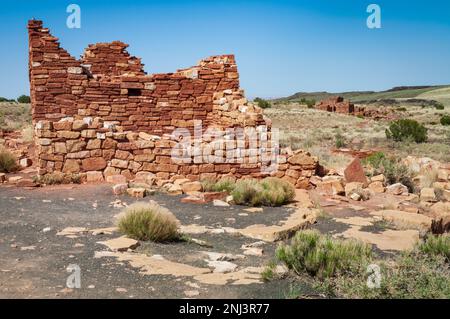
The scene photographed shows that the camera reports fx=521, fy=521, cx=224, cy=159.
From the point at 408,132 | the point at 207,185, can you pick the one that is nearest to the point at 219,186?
the point at 207,185

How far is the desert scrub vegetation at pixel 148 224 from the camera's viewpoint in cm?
672

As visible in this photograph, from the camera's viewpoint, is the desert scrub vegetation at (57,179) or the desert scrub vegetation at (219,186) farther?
the desert scrub vegetation at (57,179)

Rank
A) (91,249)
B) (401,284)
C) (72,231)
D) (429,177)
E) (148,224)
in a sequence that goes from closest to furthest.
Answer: (401,284), (91,249), (148,224), (72,231), (429,177)

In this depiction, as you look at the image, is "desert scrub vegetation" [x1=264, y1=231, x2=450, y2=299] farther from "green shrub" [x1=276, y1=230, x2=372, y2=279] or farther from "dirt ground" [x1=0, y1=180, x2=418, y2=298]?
"dirt ground" [x1=0, y1=180, x2=418, y2=298]

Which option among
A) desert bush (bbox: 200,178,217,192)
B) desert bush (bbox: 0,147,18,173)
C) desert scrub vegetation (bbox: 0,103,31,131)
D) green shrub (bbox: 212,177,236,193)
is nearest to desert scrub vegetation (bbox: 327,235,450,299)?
green shrub (bbox: 212,177,236,193)

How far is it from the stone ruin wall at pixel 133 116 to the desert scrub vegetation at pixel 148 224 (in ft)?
14.9

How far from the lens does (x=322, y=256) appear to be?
526 centimetres

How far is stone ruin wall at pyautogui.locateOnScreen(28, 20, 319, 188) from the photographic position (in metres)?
11.4

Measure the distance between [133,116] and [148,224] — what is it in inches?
322

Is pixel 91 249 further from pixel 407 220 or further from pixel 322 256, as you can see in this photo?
pixel 407 220

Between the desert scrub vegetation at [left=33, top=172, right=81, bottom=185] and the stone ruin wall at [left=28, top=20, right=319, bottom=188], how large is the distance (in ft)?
0.65

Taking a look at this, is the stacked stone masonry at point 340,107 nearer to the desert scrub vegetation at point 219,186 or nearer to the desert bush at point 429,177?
the desert bush at point 429,177

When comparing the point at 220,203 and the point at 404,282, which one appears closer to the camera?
the point at 404,282

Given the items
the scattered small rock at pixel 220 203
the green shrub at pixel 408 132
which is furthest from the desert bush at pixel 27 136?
the green shrub at pixel 408 132
